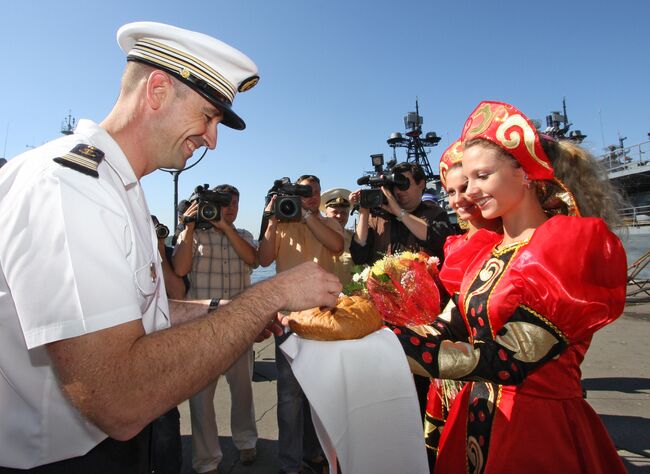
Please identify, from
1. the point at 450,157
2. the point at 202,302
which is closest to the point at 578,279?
the point at 450,157

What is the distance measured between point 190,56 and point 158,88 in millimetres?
171

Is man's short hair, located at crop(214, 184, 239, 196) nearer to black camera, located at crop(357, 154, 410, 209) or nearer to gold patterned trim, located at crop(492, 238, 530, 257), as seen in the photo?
black camera, located at crop(357, 154, 410, 209)

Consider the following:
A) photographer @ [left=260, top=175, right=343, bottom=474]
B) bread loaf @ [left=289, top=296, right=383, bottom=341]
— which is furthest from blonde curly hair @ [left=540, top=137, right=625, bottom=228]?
photographer @ [left=260, top=175, right=343, bottom=474]

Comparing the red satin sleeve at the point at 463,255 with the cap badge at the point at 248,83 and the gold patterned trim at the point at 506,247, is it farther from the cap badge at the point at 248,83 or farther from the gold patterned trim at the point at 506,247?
the cap badge at the point at 248,83

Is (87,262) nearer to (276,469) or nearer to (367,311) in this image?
(367,311)

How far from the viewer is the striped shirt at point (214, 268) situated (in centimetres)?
393

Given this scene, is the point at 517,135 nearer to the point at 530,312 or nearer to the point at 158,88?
the point at 530,312

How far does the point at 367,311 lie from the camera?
140 cm

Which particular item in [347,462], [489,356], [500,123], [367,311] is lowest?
[347,462]

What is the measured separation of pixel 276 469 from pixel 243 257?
6.50 feet

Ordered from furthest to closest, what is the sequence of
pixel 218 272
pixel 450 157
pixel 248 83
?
pixel 218 272
pixel 450 157
pixel 248 83

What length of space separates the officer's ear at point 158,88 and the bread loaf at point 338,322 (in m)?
0.91

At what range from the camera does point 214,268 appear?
3.98 metres

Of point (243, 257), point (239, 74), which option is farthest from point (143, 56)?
point (243, 257)
